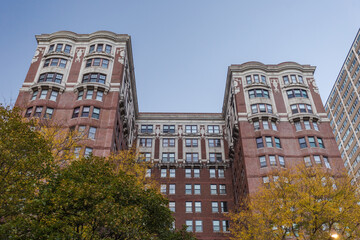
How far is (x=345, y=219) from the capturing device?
2478cm

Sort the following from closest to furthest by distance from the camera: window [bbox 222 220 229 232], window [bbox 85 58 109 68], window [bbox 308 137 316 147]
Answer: window [bbox 308 137 316 147] < window [bbox 85 58 109 68] < window [bbox 222 220 229 232]

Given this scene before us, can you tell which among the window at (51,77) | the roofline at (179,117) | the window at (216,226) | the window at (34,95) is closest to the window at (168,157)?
the roofline at (179,117)

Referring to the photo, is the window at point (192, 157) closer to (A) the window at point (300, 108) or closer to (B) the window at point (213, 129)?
(B) the window at point (213, 129)

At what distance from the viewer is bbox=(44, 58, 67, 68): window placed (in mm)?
50131

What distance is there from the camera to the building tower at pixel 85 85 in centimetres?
4300

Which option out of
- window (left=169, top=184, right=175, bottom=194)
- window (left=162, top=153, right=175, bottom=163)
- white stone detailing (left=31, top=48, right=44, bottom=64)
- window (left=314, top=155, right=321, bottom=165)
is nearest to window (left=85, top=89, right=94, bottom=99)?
white stone detailing (left=31, top=48, right=44, bottom=64)

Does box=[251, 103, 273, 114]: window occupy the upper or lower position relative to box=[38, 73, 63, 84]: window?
lower

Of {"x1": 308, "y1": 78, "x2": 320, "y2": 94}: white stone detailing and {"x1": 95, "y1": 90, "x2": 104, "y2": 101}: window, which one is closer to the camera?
{"x1": 95, "y1": 90, "x2": 104, "y2": 101}: window

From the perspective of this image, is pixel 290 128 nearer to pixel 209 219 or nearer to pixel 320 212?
pixel 209 219

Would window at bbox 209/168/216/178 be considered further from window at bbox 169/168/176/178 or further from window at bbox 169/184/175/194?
window at bbox 169/184/175/194

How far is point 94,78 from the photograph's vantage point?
159 feet

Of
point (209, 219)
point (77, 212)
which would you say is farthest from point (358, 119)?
point (77, 212)

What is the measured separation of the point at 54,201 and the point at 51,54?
1600 inches

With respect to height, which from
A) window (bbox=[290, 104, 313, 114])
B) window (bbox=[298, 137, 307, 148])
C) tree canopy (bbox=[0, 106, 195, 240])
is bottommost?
tree canopy (bbox=[0, 106, 195, 240])
